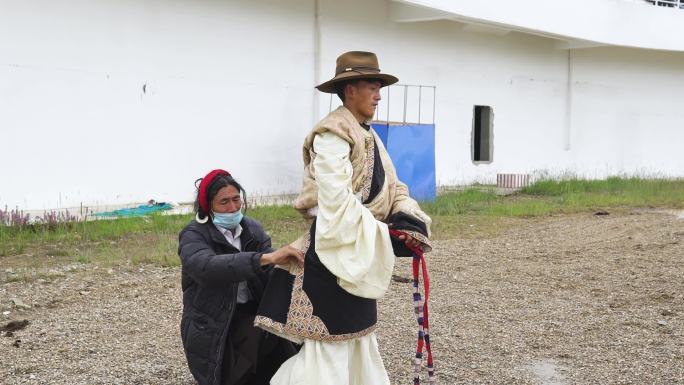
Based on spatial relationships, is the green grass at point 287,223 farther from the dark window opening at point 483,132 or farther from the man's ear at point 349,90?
the man's ear at point 349,90

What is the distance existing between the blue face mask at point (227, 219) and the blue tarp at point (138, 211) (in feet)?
20.4

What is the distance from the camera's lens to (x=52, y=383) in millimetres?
4523

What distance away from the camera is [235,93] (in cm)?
1191

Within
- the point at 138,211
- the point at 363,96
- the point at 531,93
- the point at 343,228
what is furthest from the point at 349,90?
the point at 531,93

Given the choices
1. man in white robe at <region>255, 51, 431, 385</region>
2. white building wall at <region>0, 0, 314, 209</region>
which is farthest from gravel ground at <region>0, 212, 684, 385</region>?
white building wall at <region>0, 0, 314, 209</region>

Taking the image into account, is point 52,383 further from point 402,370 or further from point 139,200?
point 139,200

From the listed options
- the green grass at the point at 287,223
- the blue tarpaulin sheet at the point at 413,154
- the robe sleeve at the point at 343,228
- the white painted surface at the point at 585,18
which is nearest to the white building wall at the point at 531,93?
the white painted surface at the point at 585,18

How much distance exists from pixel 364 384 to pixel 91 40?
7601 millimetres

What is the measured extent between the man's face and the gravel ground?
168 cm

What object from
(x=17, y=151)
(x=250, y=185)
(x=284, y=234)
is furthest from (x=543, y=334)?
(x=250, y=185)

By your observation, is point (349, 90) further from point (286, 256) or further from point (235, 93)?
point (235, 93)

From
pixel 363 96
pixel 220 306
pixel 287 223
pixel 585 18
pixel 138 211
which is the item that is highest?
pixel 585 18

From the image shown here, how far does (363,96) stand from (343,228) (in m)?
0.64

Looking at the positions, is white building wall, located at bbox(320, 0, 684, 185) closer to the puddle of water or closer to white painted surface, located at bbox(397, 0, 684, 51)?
white painted surface, located at bbox(397, 0, 684, 51)
